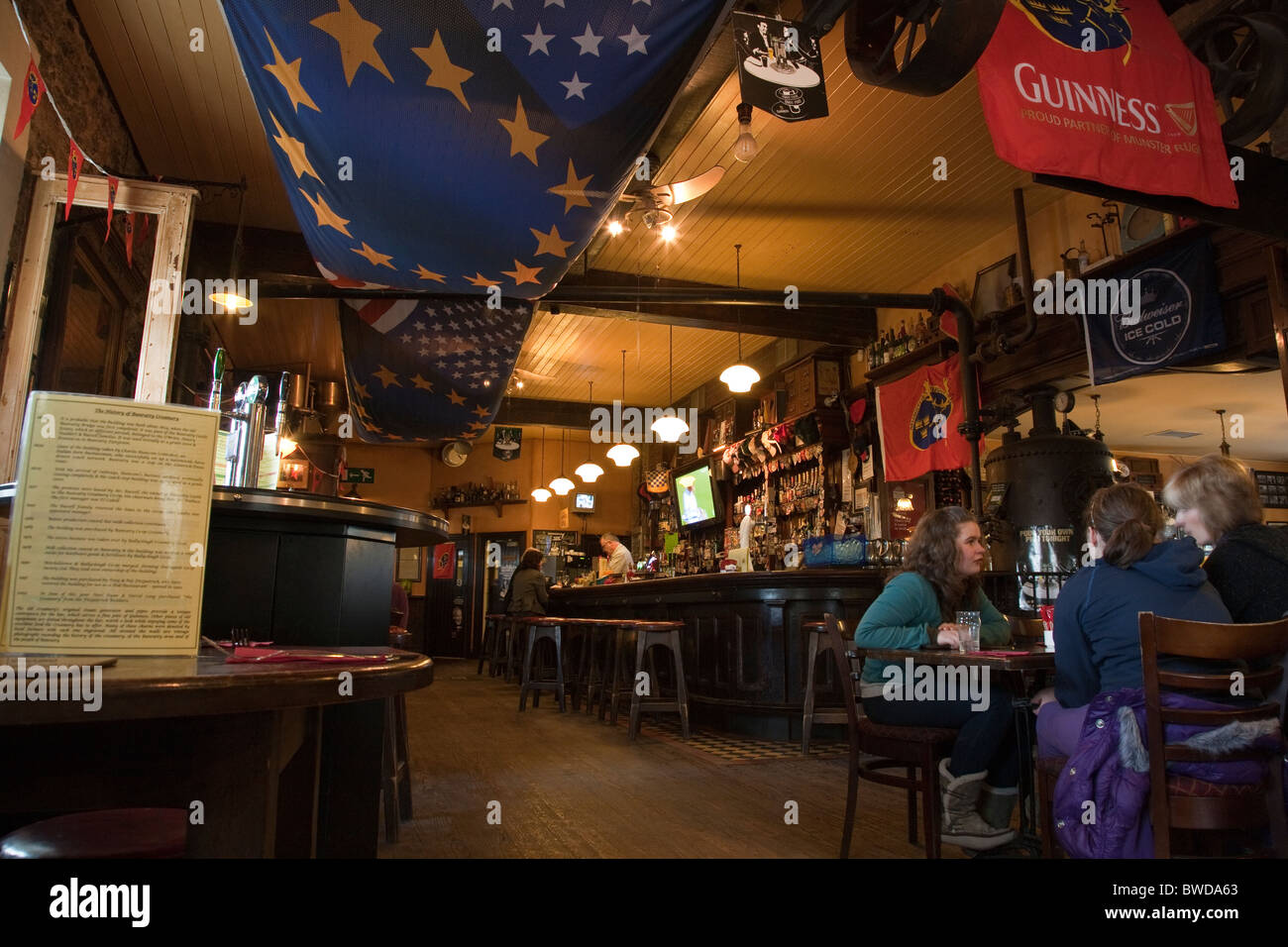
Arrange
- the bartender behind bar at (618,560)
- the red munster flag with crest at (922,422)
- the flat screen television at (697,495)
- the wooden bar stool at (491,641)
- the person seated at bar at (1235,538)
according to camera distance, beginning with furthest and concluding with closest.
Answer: the flat screen television at (697,495), the wooden bar stool at (491,641), the bartender behind bar at (618,560), the red munster flag with crest at (922,422), the person seated at bar at (1235,538)

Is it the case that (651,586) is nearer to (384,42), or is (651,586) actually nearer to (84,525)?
(384,42)

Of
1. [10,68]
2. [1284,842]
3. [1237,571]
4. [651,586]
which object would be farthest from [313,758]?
[651,586]

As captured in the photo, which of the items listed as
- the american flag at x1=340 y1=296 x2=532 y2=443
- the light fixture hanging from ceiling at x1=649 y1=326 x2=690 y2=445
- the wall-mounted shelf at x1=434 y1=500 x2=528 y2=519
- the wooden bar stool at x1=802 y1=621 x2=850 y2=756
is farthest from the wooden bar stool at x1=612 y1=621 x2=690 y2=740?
the wall-mounted shelf at x1=434 y1=500 x2=528 y2=519

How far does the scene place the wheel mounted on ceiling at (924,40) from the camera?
2.75 m

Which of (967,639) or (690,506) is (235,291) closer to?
(967,639)

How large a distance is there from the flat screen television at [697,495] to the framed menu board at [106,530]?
10147mm

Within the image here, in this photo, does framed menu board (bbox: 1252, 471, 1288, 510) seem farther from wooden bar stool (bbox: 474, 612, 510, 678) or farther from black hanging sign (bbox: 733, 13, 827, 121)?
wooden bar stool (bbox: 474, 612, 510, 678)

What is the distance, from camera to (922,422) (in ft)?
24.0

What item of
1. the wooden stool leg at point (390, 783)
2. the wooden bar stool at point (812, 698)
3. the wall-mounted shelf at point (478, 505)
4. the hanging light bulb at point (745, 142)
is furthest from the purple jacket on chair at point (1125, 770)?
the wall-mounted shelf at point (478, 505)

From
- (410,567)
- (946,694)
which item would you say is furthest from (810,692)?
(410,567)

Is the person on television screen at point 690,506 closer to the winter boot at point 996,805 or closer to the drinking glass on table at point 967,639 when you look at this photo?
the drinking glass on table at point 967,639

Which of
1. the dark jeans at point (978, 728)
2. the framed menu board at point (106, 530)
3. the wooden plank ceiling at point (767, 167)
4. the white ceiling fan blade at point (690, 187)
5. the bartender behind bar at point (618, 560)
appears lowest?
the dark jeans at point (978, 728)

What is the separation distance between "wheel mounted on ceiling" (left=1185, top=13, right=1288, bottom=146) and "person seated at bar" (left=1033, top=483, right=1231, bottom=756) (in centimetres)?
242

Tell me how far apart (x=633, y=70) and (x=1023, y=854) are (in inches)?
110
